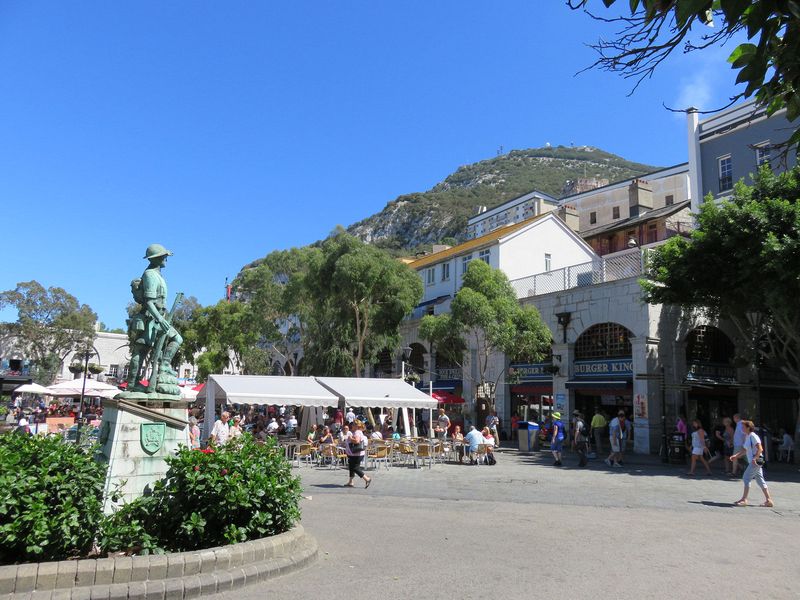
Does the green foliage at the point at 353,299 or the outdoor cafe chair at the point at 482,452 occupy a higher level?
the green foliage at the point at 353,299

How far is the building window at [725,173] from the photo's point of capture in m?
27.6

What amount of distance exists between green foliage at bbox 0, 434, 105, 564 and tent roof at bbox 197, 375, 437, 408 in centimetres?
1111

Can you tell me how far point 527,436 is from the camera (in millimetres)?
23891

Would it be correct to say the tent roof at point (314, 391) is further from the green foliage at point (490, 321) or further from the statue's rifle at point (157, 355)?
the statue's rifle at point (157, 355)

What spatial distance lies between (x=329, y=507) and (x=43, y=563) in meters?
6.13

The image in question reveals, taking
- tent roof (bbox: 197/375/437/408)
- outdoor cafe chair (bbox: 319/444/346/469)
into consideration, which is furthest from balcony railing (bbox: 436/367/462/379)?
outdoor cafe chair (bbox: 319/444/346/469)

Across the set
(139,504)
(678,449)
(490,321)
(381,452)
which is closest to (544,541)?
(139,504)

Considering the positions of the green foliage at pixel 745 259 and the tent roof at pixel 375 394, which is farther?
the tent roof at pixel 375 394

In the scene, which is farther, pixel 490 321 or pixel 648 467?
pixel 490 321

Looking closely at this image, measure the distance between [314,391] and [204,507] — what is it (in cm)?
1275

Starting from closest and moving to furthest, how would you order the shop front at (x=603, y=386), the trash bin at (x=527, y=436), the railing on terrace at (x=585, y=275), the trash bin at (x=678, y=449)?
the trash bin at (x=678, y=449) < the trash bin at (x=527, y=436) < the shop front at (x=603, y=386) < the railing on terrace at (x=585, y=275)

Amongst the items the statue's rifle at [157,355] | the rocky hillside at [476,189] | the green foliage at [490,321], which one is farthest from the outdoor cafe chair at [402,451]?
the rocky hillside at [476,189]

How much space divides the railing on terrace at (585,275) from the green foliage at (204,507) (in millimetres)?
20828

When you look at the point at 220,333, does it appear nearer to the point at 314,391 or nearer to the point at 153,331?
the point at 314,391
